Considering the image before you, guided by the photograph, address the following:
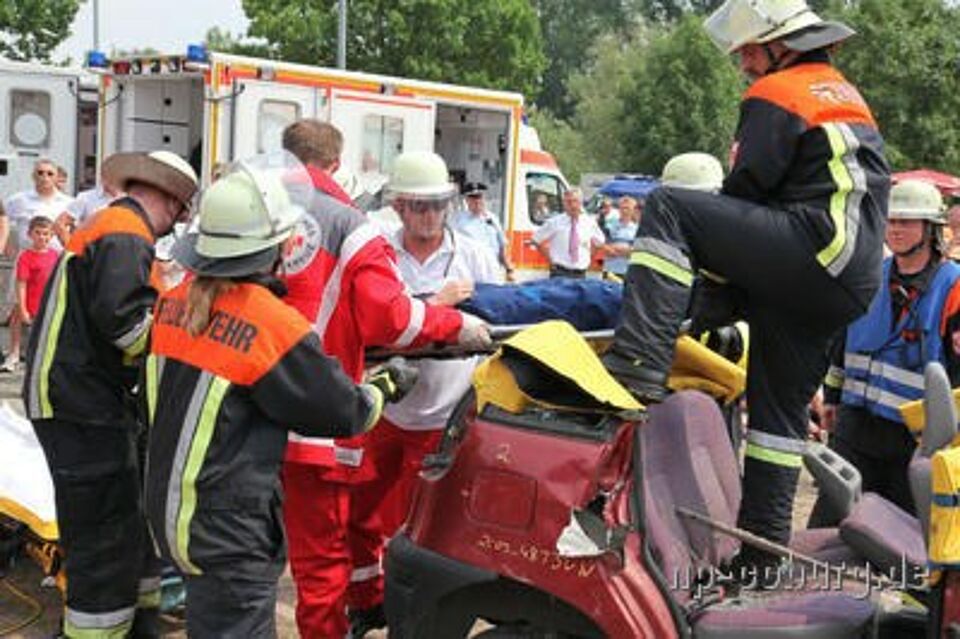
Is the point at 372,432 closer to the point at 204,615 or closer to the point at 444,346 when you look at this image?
the point at 444,346

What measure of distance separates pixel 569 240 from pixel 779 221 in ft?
31.8

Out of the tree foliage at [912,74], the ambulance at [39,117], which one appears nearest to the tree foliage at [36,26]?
the ambulance at [39,117]

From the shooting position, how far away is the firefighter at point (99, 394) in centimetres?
424

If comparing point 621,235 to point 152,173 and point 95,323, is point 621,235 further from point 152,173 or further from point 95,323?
point 95,323

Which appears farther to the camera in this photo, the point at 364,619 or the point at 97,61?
the point at 97,61

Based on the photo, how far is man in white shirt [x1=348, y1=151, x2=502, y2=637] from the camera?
15.8 ft

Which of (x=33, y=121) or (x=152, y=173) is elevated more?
(x=152, y=173)

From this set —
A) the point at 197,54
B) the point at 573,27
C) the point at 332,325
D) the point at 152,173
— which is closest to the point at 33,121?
A: the point at 197,54

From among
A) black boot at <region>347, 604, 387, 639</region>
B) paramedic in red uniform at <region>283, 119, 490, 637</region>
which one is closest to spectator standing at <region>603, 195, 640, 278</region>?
black boot at <region>347, 604, 387, 639</region>

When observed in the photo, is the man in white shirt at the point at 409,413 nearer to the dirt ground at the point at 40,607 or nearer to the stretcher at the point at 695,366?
the dirt ground at the point at 40,607

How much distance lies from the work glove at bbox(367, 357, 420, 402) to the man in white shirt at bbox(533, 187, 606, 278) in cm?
915

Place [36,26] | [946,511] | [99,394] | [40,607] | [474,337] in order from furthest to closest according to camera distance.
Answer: [36,26]
[40,607]
[99,394]
[474,337]
[946,511]

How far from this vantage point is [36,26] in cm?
2428

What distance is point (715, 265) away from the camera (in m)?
3.50
